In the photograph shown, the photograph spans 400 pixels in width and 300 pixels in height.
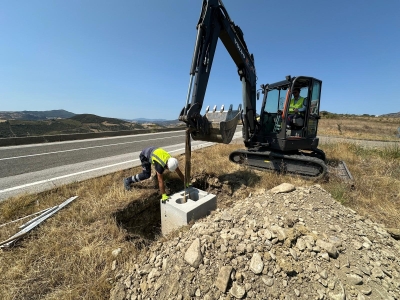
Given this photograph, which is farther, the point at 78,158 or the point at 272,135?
the point at 78,158

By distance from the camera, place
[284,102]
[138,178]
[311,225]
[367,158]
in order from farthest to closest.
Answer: [367,158]
[284,102]
[138,178]
[311,225]

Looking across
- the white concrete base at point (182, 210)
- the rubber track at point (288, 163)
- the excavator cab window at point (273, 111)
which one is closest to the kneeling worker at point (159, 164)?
the white concrete base at point (182, 210)

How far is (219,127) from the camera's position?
4.19 metres

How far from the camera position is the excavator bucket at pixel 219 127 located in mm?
4199

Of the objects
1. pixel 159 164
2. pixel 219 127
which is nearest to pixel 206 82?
pixel 219 127

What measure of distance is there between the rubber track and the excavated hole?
1.08 meters

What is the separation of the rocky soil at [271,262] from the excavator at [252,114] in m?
2.23

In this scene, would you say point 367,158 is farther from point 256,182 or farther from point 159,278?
point 159,278

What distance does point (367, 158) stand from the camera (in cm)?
713

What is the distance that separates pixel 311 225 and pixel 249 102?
13.4 ft

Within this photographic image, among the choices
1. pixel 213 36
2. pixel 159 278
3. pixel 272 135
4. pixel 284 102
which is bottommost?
pixel 159 278

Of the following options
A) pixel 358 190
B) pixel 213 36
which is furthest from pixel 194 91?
pixel 358 190

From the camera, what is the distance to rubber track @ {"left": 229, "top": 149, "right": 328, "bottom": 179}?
5.07 metres

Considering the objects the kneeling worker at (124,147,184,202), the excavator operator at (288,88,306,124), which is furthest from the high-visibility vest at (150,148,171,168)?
the excavator operator at (288,88,306,124)
